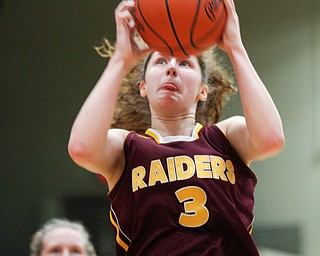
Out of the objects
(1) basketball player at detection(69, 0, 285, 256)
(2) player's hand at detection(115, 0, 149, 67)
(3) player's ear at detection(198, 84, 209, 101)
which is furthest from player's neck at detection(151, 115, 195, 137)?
(2) player's hand at detection(115, 0, 149, 67)

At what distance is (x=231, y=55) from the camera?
1913 millimetres

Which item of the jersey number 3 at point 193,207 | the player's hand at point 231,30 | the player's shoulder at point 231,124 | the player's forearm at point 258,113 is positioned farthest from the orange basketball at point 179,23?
the jersey number 3 at point 193,207

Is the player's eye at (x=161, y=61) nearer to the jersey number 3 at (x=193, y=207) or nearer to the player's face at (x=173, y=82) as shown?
the player's face at (x=173, y=82)

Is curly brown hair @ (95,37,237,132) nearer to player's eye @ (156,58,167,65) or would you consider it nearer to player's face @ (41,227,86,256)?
player's eye @ (156,58,167,65)

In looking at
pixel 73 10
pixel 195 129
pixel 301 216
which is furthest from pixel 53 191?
pixel 195 129

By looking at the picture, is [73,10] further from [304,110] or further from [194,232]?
[194,232]

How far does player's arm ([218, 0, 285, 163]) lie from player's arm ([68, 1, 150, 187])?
0.27m

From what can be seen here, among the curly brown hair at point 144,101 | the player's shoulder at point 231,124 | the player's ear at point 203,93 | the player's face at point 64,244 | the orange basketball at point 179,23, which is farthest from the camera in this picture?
the player's face at point 64,244

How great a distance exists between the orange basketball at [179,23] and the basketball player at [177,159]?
0.06 meters

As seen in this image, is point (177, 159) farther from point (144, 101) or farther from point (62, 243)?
point (62, 243)

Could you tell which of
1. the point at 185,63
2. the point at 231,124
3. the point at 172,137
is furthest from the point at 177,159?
the point at 185,63

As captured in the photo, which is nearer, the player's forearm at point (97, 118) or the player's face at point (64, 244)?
the player's forearm at point (97, 118)

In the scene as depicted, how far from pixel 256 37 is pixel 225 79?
104 inches

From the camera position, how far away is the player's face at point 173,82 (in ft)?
6.63
